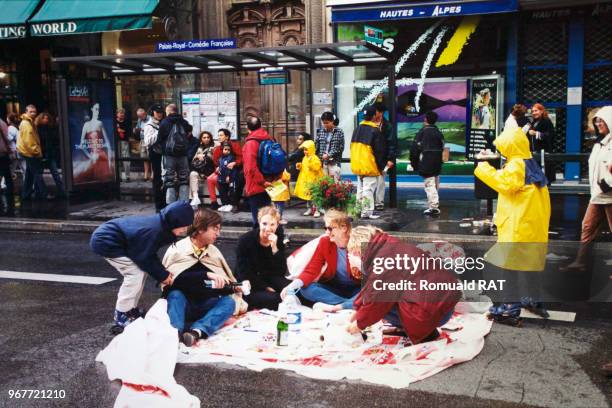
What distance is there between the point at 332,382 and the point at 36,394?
7.03ft

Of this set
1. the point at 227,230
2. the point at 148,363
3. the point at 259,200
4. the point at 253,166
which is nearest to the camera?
the point at 148,363

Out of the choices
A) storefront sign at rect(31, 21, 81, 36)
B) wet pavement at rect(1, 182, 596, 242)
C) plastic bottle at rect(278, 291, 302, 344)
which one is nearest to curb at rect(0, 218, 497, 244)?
wet pavement at rect(1, 182, 596, 242)

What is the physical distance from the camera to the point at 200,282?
6.29 metres

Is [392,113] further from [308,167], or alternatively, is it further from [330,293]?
[330,293]

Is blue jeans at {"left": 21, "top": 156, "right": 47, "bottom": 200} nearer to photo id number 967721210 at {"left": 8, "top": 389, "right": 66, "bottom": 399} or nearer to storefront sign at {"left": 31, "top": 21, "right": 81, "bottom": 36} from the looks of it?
storefront sign at {"left": 31, "top": 21, "right": 81, "bottom": 36}

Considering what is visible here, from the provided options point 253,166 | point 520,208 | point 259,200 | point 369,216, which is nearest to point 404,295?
point 520,208

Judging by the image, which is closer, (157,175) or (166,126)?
(166,126)

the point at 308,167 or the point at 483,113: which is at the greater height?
the point at 483,113

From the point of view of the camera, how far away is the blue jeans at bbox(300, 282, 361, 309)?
22.3ft

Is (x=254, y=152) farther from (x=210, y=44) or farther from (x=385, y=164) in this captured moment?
Answer: (x=210, y=44)

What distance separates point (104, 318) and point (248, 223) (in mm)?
5002

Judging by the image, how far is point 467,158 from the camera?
1587 centimetres

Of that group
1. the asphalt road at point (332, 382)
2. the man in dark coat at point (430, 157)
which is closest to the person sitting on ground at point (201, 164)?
the man in dark coat at point (430, 157)

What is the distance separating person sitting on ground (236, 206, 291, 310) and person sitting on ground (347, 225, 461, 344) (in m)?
1.40
